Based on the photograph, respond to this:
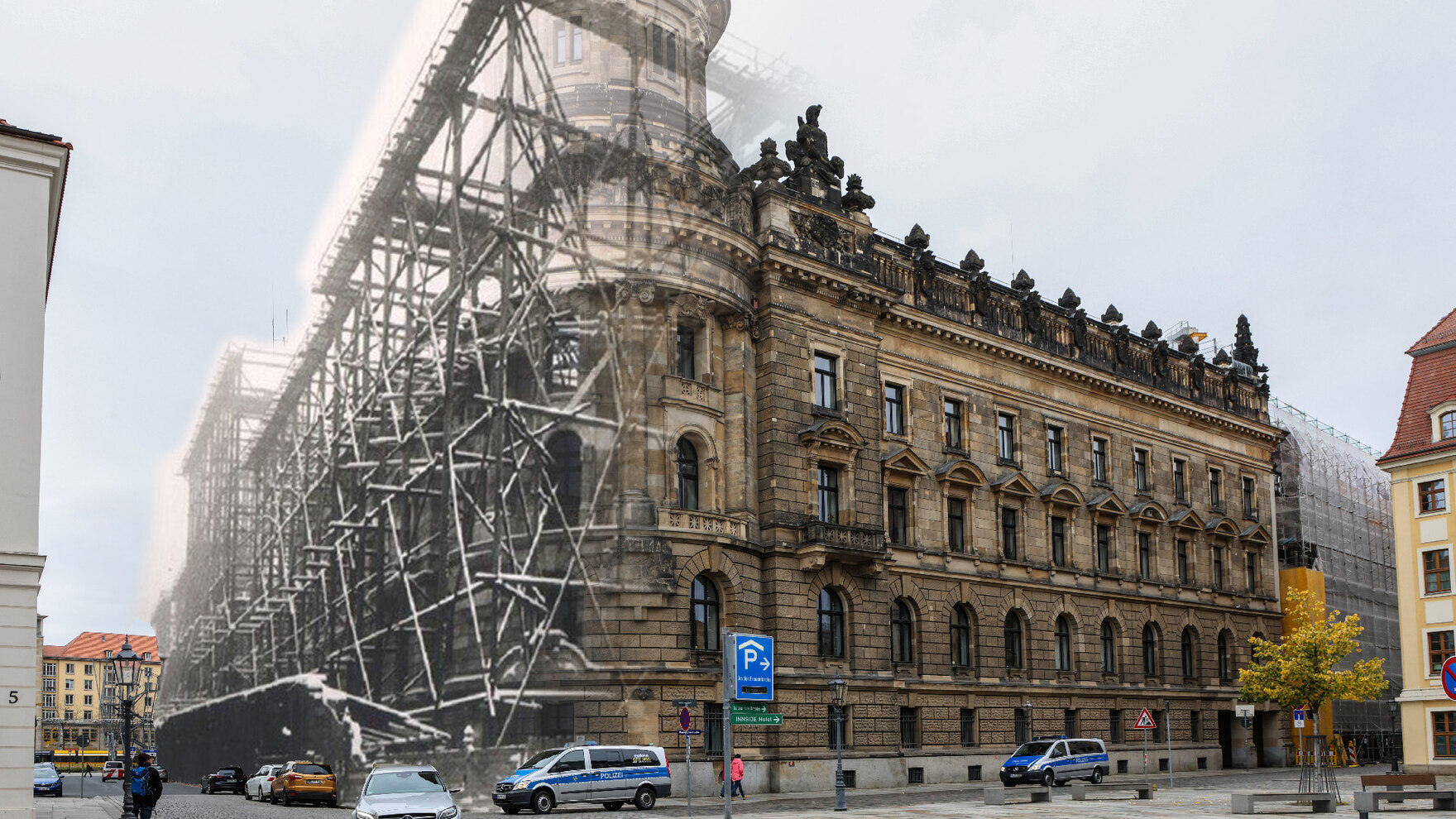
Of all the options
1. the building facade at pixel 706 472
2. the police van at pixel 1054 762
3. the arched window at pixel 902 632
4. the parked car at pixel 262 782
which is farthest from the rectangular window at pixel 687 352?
the parked car at pixel 262 782

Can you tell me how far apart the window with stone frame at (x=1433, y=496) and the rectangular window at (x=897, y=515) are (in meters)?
21.3

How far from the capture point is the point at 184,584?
83.4 metres

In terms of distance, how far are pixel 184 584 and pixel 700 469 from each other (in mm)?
51495

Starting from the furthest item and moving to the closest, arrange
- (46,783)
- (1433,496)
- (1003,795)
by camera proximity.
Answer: (46,783) → (1433,496) → (1003,795)

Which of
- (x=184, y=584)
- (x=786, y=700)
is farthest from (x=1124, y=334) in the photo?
(x=184, y=584)

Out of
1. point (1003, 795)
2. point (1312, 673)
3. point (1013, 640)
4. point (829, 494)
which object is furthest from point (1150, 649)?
point (1003, 795)

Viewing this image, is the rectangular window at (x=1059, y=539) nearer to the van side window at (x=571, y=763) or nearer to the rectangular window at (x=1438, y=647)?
the rectangular window at (x=1438, y=647)

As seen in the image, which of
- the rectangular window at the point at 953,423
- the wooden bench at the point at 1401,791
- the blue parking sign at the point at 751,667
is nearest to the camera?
the blue parking sign at the point at 751,667

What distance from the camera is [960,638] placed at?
51406 mm

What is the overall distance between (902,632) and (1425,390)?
948 inches

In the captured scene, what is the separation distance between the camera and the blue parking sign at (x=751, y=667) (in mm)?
20312

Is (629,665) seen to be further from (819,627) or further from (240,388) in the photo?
(240,388)

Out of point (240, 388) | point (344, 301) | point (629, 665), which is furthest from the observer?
point (240, 388)

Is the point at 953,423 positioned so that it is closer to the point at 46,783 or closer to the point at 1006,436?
the point at 1006,436
